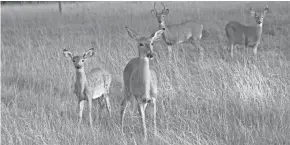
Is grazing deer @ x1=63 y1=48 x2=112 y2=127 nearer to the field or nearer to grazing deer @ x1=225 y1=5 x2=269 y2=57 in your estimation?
the field

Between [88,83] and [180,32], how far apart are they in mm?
5142

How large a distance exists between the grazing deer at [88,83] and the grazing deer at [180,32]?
4106 mm

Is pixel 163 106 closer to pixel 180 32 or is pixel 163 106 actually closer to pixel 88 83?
pixel 88 83

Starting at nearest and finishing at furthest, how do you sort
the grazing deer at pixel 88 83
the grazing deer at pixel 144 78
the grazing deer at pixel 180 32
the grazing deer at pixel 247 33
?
the grazing deer at pixel 144 78, the grazing deer at pixel 88 83, the grazing deer at pixel 247 33, the grazing deer at pixel 180 32

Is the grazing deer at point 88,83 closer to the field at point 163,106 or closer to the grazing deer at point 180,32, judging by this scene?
the field at point 163,106

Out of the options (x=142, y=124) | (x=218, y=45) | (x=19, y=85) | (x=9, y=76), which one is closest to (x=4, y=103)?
(x=19, y=85)

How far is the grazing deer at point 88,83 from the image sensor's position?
4348 millimetres

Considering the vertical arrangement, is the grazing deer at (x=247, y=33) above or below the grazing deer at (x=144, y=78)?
above

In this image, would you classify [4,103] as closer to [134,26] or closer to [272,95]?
[272,95]

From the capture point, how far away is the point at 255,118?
400 cm

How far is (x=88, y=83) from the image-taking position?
4422mm

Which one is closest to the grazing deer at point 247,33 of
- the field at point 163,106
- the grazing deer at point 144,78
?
the field at point 163,106

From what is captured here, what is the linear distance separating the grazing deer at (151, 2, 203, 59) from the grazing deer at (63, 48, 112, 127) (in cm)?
411

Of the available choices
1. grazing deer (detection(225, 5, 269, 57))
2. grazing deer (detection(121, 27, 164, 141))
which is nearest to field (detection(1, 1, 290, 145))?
grazing deer (detection(121, 27, 164, 141))
